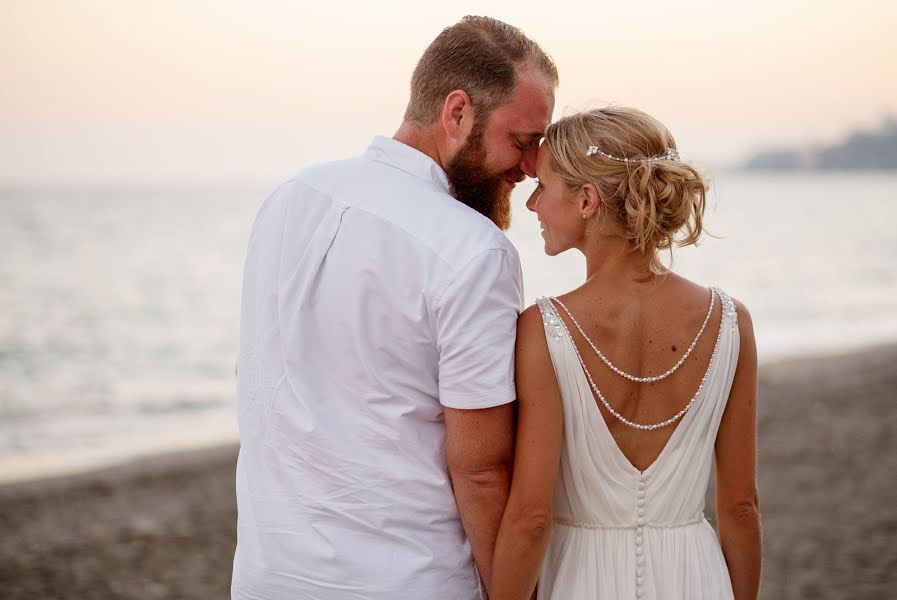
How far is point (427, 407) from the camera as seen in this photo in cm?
215

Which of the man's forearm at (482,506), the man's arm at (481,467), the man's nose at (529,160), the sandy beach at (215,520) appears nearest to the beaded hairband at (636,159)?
the man's nose at (529,160)

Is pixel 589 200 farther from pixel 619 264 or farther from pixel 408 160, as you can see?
pixel 408 160

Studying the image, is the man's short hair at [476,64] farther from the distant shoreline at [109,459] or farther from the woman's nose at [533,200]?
the distant shoreline at [109,459]

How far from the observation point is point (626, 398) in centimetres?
232

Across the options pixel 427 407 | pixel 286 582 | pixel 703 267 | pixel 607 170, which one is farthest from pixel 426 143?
pixel 703 267

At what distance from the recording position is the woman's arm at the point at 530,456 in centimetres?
222

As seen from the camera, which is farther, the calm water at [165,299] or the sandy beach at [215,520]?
the calm water at [165,299]

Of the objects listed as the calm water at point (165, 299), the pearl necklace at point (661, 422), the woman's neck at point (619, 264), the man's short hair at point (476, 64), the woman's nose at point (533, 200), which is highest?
the man's short hair at point (476, 64)

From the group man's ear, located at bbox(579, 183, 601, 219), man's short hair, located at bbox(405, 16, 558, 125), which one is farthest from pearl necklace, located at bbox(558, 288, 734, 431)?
man's short hair, located at bbox(405, 16, 558, 125)

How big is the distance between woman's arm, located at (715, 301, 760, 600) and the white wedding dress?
0.03m

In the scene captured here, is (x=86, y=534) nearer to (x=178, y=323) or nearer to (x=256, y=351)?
(x=256, y=351)

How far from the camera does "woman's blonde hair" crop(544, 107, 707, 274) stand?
2.27 metres

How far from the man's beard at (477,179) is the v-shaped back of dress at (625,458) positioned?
11.4 inches

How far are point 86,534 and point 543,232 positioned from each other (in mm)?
5331
